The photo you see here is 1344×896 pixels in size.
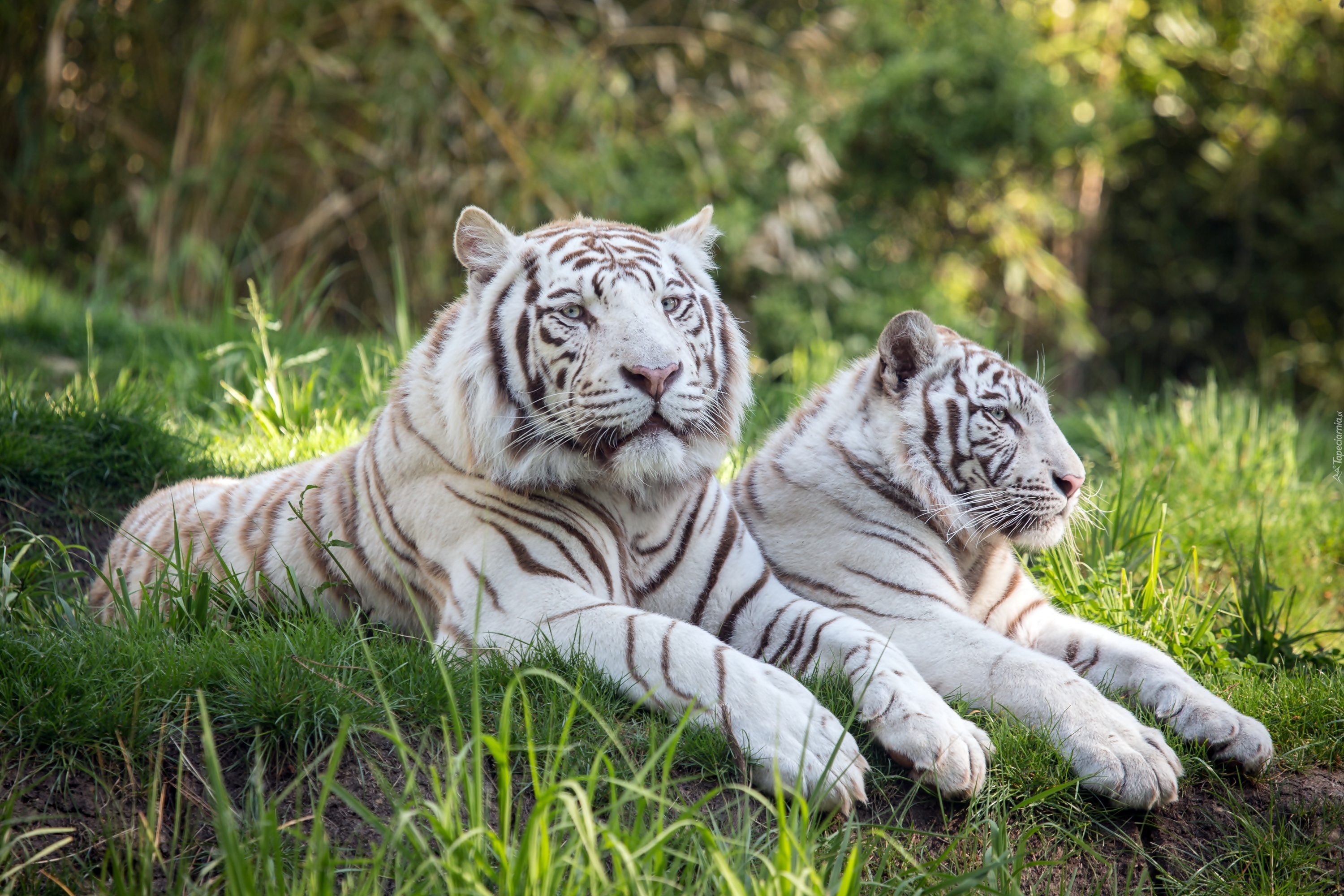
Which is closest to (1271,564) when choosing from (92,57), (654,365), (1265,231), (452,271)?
(654,365)

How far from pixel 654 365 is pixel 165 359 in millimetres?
3432

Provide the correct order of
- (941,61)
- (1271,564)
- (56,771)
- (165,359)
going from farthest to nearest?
1. (941,61)
2. (165,359)
3. (1271,564)
4. (56,771)

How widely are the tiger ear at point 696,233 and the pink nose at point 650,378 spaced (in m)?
0.59

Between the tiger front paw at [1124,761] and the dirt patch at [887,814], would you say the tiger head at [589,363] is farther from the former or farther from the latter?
the tiger front paw at [1124,761]

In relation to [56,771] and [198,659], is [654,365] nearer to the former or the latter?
[198,659]

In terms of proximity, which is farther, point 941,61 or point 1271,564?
point 941,61

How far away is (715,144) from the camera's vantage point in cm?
792

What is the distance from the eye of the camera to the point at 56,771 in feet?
6.80

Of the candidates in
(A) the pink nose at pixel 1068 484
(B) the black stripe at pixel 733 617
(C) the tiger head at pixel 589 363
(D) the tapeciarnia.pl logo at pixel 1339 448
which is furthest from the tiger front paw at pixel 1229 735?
(D) the tapeciarnia.pl logo at pixel 1339 448

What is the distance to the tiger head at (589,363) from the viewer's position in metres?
2.45

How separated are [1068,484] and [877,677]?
0.94 m

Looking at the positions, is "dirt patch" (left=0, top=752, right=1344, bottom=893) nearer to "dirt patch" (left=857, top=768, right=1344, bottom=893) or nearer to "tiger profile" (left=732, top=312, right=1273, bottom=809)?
"dirt patch" (left=857, top=768, right=1344, bottom=893)

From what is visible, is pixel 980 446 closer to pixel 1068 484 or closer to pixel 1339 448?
pixel 1068 484

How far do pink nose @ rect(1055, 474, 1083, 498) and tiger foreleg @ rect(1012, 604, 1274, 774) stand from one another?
330mm
